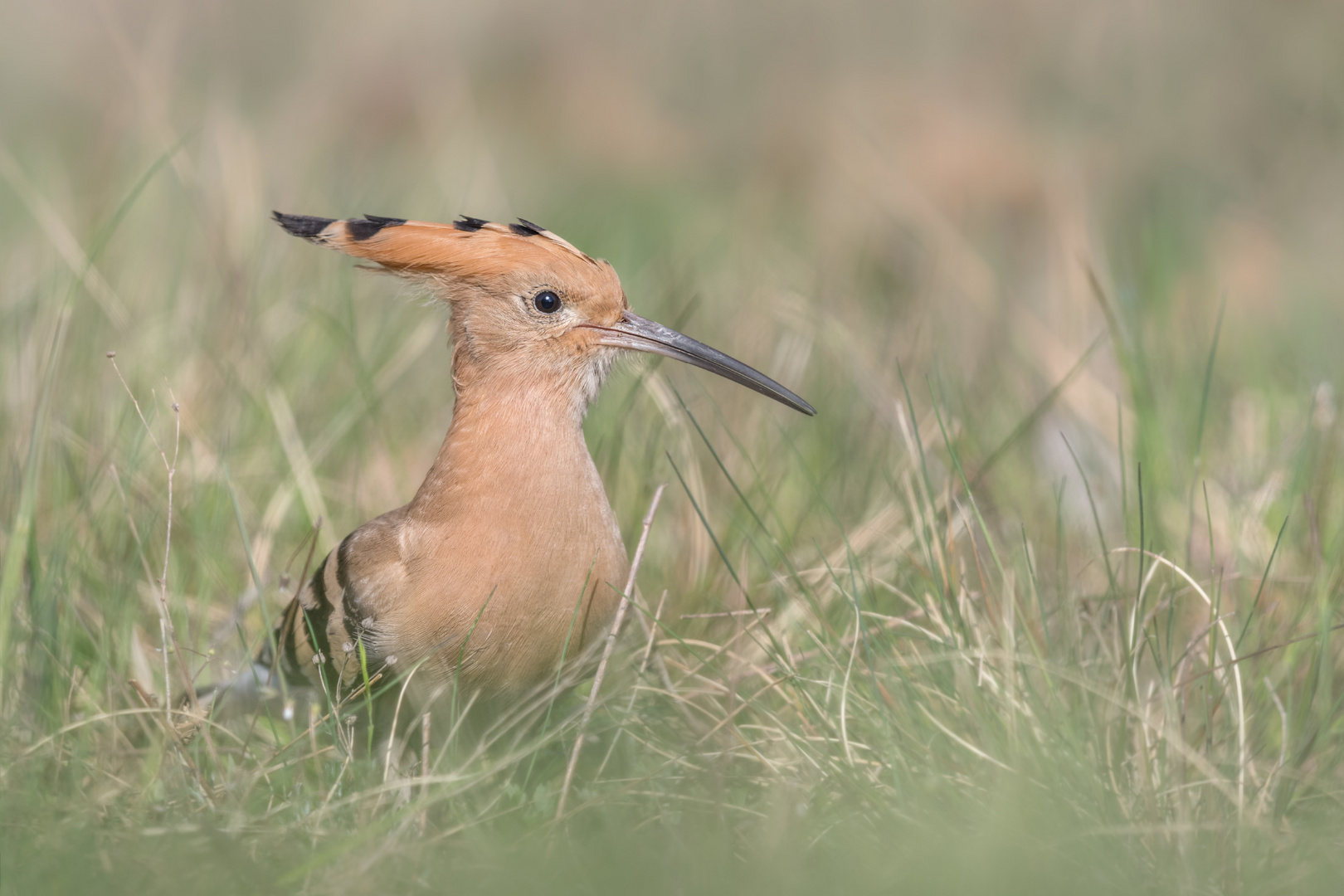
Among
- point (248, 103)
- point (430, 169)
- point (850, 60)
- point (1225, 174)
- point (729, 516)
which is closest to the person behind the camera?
point (729, 516)

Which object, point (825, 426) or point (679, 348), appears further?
point (825, 426)

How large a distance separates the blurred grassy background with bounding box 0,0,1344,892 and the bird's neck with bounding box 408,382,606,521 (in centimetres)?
26

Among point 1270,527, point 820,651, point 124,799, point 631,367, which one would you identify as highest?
point 631,367

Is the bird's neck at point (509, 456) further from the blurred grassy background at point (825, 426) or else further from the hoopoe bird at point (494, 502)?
the blurred grassy background at point (825, 426)

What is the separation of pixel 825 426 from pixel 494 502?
60.4 inches

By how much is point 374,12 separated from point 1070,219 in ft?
19.8

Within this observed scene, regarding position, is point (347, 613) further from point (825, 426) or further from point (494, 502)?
point (825, 426)

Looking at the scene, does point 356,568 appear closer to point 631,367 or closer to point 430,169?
point 631,367

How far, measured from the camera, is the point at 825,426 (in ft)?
12.5

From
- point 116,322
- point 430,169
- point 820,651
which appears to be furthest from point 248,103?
point 820,651

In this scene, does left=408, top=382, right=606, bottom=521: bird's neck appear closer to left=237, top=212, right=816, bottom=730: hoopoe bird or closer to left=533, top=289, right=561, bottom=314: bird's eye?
left=237, top=212, right=816, bottom=730: hoopoe bird

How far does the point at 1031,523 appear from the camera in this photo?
341cm

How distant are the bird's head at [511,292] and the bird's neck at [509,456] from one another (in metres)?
0.04

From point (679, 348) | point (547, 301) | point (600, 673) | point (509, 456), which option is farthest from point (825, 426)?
point (600, 673)
